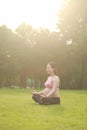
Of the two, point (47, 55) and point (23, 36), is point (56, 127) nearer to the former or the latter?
point (47, 55)

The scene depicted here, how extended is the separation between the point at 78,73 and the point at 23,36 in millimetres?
11296

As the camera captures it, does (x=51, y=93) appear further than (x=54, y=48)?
No

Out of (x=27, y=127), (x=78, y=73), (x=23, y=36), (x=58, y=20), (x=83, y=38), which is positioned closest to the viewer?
(x=27, y=127)

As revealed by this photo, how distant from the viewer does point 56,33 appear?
56188mm

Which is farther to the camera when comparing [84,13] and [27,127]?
[84,13]

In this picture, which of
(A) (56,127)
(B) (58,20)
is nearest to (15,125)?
(A) (56,127)

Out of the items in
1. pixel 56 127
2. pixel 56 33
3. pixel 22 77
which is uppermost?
pixel 56 33

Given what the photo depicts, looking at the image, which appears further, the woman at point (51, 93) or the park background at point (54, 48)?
the park background at point (54, 48)

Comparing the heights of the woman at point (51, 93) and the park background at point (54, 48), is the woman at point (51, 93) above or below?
below

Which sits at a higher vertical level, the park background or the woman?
the park background

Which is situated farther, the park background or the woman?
the park background

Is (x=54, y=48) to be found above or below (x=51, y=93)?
above

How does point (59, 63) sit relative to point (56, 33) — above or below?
below

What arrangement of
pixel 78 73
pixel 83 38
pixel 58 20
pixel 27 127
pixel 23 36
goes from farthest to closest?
pixel 23 36
pixel 78 73
pixel 58 20
pixel 83 38
pixel 27 127
